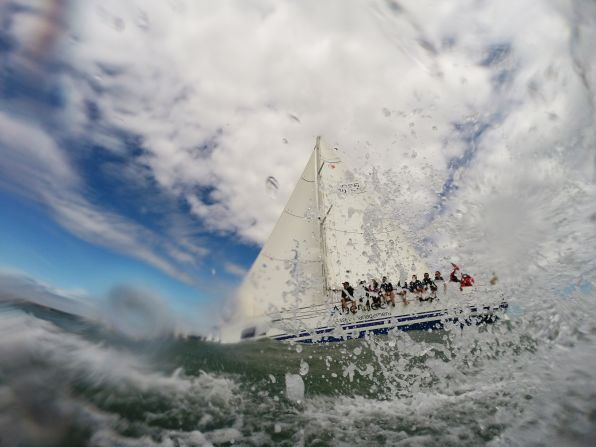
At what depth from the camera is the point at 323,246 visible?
14.7 m

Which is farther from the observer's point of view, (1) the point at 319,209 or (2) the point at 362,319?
(1) the point at 319,209

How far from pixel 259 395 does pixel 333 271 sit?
34.0 feet

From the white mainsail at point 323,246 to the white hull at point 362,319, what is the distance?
838mm

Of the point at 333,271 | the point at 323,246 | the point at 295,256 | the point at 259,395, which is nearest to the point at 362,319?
the point at 333,271

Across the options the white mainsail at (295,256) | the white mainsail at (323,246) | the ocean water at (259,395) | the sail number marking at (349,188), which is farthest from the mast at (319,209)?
the ocean water at (259,395)

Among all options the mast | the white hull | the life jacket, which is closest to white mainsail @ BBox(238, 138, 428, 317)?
the mast

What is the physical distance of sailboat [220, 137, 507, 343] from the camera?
10.8 metres

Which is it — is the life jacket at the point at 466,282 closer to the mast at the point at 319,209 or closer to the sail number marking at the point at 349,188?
the mast at the point at 319,209

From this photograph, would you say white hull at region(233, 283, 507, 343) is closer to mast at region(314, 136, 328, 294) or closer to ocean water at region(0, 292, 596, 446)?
mast at region(314, 136, 328, 294)

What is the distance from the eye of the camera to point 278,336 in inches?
462

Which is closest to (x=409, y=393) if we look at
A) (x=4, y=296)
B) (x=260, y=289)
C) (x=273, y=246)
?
(x=4, y=296)

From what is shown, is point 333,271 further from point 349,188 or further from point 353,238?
point 349,188

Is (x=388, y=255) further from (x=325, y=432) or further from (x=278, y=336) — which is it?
(x=325, y=432)

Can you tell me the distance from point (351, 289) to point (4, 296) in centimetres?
1062
